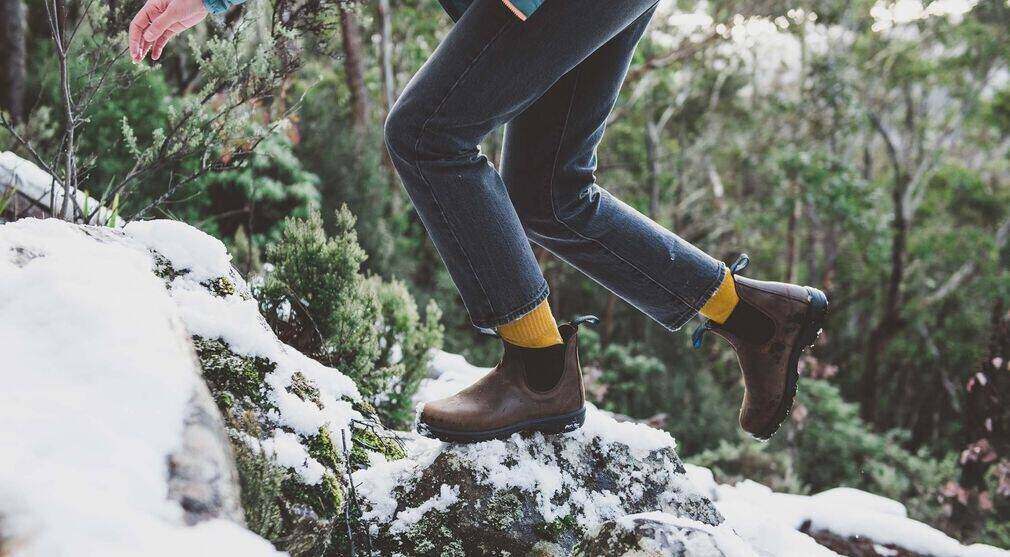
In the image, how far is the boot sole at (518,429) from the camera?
1456 mm

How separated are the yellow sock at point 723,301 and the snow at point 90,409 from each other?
1122 mm

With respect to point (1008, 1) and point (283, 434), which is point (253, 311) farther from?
point (1008, 1)

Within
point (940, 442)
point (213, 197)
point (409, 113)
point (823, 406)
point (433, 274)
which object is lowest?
point (940, 442)

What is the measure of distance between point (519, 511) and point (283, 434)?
512 mm

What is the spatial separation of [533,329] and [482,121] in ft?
1.46

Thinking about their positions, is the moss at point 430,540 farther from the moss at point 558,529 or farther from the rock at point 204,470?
the rock at point 204,470

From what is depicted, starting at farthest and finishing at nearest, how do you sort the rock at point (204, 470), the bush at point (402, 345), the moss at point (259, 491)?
the bush at point (402, 345), the moss at point (259, 491), the rock at point (204, 470)

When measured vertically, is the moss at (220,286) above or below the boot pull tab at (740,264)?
below

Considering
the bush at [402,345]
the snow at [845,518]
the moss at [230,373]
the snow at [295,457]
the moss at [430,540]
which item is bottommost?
the snow at [845,518]

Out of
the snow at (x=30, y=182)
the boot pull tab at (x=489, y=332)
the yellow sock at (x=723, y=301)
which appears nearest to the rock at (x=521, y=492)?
the boot pull tab at (x=489, y=332)

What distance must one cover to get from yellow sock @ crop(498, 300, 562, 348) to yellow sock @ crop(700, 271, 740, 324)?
1.34 ft

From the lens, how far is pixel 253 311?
5.09 ft

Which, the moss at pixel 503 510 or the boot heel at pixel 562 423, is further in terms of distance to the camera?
the boot heel at pixel 562 423

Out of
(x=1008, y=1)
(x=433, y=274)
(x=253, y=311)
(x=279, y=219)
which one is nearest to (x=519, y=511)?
(x=253, y=311)
